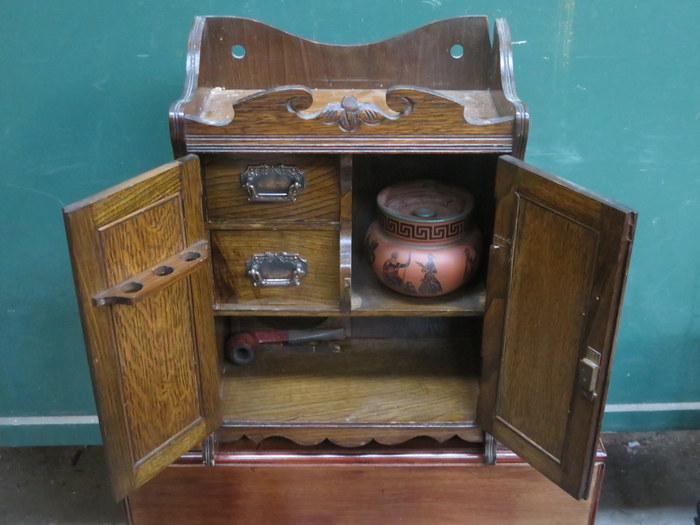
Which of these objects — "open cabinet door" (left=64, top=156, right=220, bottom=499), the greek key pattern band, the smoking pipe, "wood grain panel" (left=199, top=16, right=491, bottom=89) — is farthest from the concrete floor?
"wood grain panel" (left=199, top=16, right=491, bottom=89)

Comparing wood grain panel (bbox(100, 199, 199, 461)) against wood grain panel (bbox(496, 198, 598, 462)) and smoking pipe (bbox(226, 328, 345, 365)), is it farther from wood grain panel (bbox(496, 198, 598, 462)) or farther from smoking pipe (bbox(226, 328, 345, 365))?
wood grain panel (bbox(496, 198, 598, 462))

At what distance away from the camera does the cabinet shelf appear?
54.3 inches

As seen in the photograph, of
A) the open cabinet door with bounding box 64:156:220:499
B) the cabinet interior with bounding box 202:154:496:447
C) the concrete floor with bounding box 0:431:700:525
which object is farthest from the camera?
the concrete floor with bounding box 0:431:700:525

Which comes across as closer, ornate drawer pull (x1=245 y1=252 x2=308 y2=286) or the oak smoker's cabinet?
the oak smoker's cabinet

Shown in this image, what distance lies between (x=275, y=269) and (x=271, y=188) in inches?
6.0

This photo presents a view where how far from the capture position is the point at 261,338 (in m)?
1.56

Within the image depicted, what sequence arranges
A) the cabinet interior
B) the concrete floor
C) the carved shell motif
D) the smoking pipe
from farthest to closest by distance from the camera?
the concrete floor → the smoking pipe → the cabinet interior → the carved shell motif

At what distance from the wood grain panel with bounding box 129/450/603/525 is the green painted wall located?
54cm

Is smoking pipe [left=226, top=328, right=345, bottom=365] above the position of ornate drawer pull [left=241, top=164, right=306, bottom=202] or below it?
below

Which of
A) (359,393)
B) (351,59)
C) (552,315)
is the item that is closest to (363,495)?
(359,393)

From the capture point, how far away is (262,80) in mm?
1394

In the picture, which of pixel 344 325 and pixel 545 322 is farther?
pixel 344 325

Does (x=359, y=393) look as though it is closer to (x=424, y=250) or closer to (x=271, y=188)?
(x=424, y=250)

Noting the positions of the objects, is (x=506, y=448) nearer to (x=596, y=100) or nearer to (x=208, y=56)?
(x=596, y=100)
